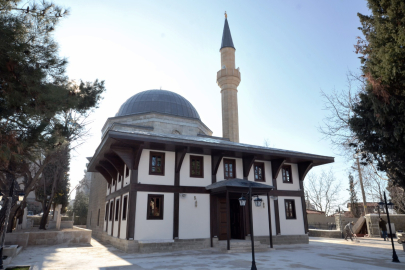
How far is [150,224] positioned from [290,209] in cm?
851

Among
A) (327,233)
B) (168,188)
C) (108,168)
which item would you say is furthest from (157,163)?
(327,233)

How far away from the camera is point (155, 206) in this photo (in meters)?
13.0

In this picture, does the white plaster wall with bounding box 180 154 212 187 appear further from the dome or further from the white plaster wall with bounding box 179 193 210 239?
the dome

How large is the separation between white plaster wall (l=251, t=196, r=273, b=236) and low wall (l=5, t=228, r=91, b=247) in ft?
32.2

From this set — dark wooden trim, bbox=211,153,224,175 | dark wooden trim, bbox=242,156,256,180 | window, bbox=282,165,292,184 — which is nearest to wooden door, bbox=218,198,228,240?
dark wooden trim, bbox=211,153,224,175

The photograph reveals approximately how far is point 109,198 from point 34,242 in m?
4.75

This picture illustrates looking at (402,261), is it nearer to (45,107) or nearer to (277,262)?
(277,262)

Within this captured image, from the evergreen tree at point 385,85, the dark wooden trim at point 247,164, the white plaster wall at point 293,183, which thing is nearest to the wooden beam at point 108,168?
the dark wooden trim at point 247,164

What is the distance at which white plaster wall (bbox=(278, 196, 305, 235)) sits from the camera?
613 inches

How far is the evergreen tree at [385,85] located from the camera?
7.38 m

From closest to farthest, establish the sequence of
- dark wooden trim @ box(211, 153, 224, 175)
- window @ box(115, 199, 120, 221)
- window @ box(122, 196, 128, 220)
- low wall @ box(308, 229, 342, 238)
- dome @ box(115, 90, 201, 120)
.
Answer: window @ box(122, 196, 128, 220)
dark wooden trim @ box(211, 153, 224, 175)
window @ box(115, 199, 120, 221)
low wall @ box(308, 229, 342, 238)
dome @ box(115, 90, 201, 120)

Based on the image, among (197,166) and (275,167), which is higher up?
(275,167)

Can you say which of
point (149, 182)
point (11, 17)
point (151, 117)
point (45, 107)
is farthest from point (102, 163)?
point (11, 17)

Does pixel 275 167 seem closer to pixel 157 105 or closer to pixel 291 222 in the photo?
pixel 291 222
